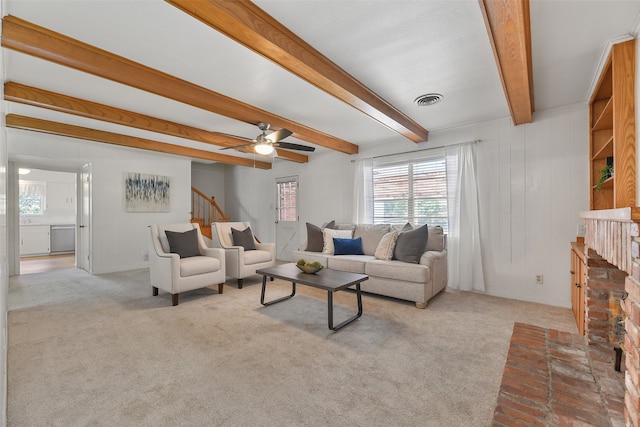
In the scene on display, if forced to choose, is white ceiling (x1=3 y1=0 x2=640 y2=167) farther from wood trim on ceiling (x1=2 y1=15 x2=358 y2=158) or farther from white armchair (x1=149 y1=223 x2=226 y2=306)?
A: white armchair (x1=149 y1=223 x2=226 y2=306)

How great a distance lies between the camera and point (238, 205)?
802 centimetres

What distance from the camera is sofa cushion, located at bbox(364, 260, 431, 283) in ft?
11.0

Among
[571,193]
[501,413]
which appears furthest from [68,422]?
[571,193]

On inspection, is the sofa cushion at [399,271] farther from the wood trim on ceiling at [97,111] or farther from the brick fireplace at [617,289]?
the wood trim on ceiling at [97,111]

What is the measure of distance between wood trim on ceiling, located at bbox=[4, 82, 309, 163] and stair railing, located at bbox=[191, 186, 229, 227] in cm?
300

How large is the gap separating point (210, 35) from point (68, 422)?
8.17 ft

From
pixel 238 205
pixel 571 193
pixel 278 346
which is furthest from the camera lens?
A: pixel 238 205

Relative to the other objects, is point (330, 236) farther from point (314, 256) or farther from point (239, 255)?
point (239, 255)

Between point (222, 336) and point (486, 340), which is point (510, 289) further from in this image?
point (222, 336)

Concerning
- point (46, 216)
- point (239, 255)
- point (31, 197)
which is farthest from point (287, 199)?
point (31, 197)

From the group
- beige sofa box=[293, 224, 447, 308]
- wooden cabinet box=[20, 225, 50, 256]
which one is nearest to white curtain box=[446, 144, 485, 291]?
beige sofa box=[293, 224, 447, 308]

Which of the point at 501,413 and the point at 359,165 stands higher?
the point at 359,165

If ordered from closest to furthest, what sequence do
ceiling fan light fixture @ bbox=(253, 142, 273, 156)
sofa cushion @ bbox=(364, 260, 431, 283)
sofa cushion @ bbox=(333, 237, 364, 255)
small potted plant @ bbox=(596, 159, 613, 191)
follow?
small potted plant @ bbox=(596, 159, 613, 191) < sofa cushion @ bbox=(364, 260, 431, 283) < ceiling fan light fixture @ bbox=(253, 142, 273, 156) < sofa cushion @ bbox=(333, 237, 364, 255)

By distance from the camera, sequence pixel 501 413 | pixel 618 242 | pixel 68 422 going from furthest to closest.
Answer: pixel 68 422 → pixel 501 413 → pixel 618 242
